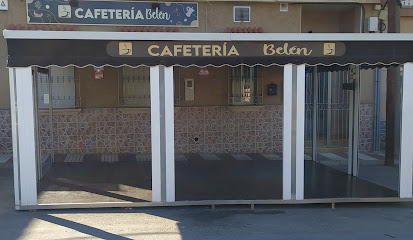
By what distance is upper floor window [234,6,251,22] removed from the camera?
12117mm

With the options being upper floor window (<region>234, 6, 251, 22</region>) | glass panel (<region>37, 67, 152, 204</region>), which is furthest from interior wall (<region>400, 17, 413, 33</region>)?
glass panel (<region>37, 67, 152, 204</region>)

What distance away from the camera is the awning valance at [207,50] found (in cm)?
609

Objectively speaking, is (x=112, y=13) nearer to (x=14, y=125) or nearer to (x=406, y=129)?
(x=14, y=125)

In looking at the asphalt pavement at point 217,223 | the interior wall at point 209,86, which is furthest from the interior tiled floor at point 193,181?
the interior wall at point 209,86

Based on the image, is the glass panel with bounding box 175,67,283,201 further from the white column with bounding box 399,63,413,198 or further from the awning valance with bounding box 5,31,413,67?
the awning valance with bounding box 5,31,413,67

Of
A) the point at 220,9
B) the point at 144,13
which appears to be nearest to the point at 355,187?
the point at 220,9

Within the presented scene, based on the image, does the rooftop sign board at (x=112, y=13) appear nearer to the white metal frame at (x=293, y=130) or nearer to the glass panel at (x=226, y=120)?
the glass panel at (x=226, y=120)

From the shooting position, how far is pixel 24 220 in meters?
6.04

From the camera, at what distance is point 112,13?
456 inches

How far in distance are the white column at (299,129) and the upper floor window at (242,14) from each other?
5.95 meters

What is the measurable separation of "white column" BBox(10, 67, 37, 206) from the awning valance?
249 millimetres

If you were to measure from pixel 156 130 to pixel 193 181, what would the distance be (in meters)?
2.13

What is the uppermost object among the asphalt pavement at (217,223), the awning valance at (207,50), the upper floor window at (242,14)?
the upper floor window at (242,14)

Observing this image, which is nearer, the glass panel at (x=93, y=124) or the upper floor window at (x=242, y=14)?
the glass panel at (x=93, y=124)
